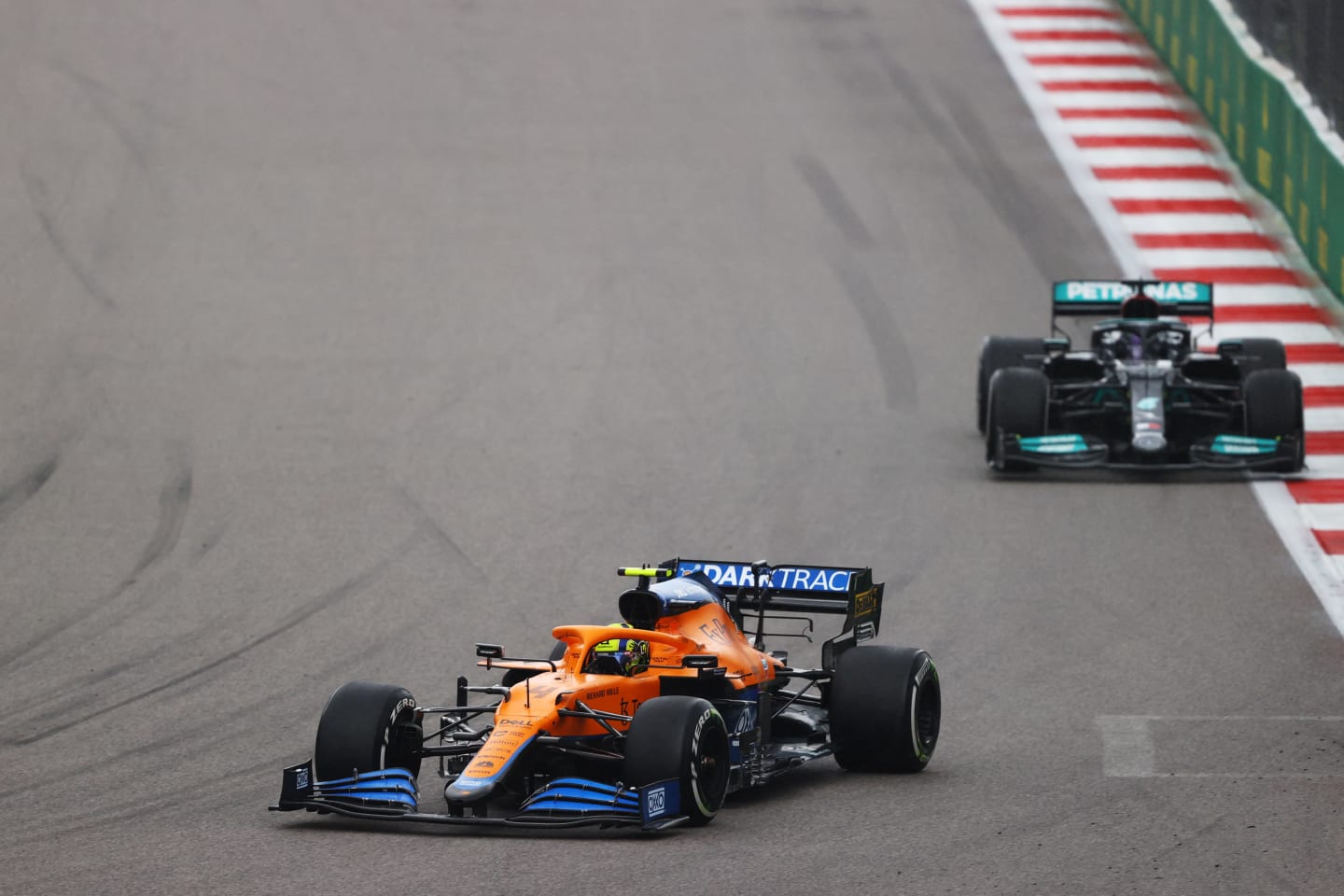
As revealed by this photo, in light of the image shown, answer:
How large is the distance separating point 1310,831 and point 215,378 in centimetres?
1342

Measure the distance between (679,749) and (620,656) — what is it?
98cm

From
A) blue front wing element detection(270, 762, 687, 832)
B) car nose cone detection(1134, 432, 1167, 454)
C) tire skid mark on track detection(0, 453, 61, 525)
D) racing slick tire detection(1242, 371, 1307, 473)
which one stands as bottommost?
blue front wing element detection(270, 762, 687, 832)

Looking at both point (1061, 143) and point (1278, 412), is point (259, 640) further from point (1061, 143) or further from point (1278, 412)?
point (1061, 143)

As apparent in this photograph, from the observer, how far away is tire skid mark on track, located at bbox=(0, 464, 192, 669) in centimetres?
1280

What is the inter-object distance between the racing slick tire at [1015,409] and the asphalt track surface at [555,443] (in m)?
0.39

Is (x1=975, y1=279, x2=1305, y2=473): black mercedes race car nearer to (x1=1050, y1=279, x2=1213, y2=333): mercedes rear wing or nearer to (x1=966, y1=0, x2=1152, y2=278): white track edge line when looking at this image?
(x1=1050, y1=279, x2=1213, y2=333): mercedes rear wing

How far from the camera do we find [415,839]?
326 inches

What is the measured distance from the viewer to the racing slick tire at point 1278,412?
1655 cm

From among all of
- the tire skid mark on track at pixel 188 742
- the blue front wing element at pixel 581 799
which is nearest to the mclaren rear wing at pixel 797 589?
the blue front wing element at pixel 581 799

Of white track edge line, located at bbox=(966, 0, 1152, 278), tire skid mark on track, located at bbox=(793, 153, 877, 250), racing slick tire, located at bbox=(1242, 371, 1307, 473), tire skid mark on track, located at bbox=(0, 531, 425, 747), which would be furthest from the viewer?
tire skid mark on track, located at bbox=(793, 153, 877, 250)

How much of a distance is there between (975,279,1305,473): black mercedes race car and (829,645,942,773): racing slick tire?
7227 mm

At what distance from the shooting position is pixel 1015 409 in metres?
16.8

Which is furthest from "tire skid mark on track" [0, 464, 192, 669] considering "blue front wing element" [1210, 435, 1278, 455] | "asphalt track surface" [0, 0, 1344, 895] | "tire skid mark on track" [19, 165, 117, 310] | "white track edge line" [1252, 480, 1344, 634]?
"blue front wing element" [1210, 435, 1278, 455]

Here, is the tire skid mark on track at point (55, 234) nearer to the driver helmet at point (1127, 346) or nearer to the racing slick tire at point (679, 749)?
the driver helmet at point (1127, 346)
